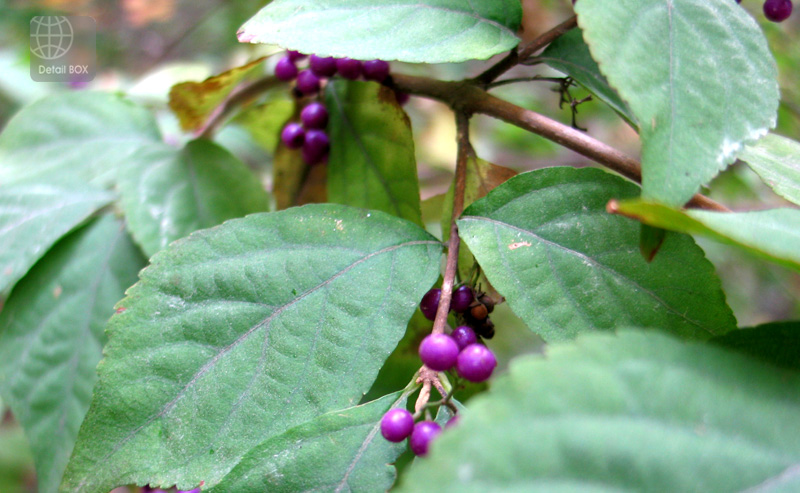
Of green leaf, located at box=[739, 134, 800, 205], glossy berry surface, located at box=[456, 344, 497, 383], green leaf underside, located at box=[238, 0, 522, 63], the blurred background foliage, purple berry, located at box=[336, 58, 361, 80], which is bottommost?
the blurred background foliage

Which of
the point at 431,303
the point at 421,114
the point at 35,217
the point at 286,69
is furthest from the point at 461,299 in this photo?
the point at 421,114

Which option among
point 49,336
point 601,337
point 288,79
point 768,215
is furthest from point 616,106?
point 49,336

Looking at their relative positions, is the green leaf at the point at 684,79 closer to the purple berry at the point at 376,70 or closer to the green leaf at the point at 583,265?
the green leaf at the point at 583,265

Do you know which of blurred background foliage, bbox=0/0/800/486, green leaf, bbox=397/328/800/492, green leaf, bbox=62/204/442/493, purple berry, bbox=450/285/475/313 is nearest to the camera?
green leaf, bbox=397/328/800/492

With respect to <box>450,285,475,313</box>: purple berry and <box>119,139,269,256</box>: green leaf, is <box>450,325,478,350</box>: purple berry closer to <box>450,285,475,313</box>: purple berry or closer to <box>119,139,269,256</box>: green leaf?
<box>450,285,475,313</box>: purple berry

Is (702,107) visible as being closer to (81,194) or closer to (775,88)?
(775,88)

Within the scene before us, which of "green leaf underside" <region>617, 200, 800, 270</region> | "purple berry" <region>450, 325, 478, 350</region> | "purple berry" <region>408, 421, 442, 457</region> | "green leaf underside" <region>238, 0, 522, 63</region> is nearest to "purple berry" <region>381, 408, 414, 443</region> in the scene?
"purple berry" <region>408, 421, 442, 457</region>
